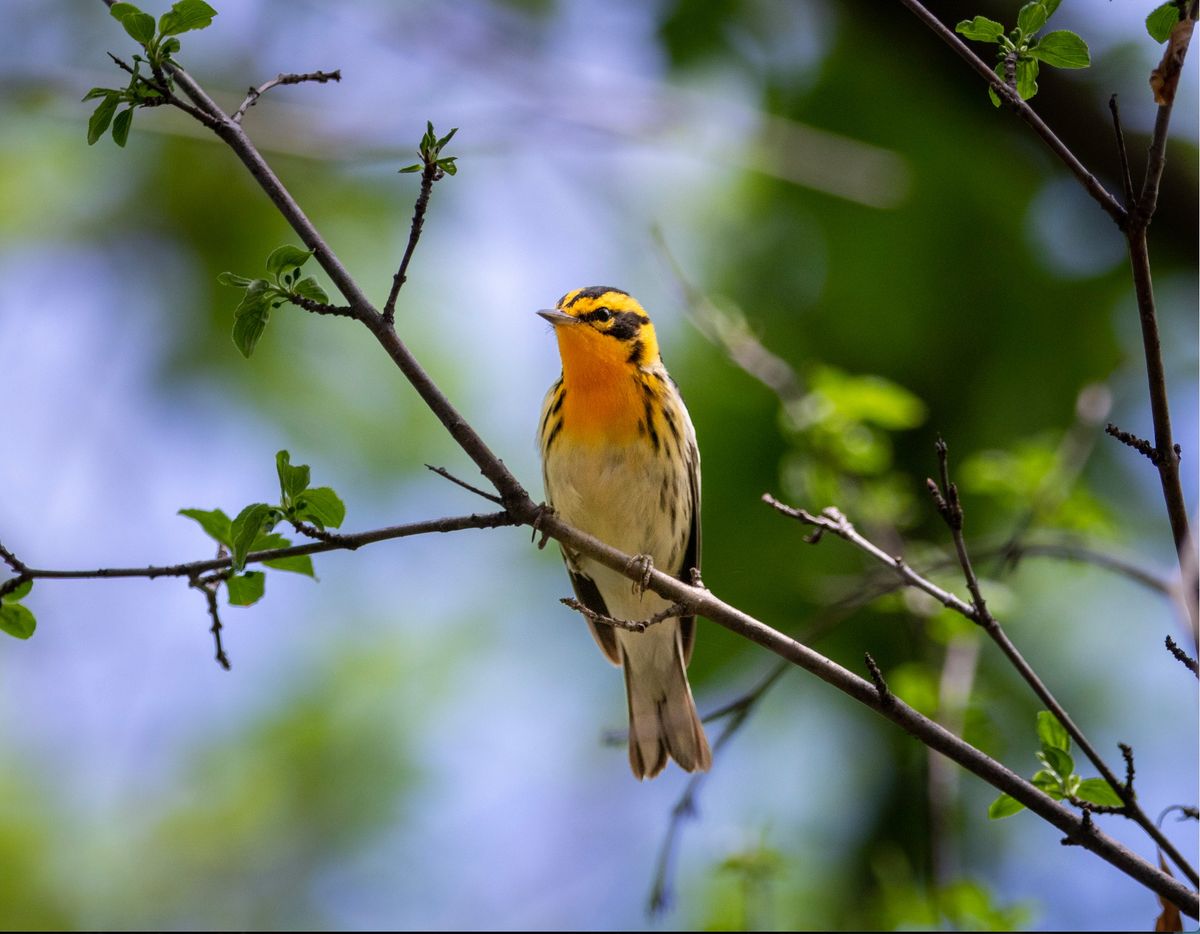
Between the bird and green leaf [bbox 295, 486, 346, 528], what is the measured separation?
84.4 inches

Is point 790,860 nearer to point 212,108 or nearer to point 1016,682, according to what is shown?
point 1016,682

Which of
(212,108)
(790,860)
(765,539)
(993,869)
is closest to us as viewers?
(212,108)

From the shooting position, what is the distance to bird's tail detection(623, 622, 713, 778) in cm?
513

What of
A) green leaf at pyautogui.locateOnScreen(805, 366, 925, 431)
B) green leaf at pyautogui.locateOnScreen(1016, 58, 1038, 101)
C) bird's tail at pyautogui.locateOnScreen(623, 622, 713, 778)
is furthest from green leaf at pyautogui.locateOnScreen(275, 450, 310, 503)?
green leaf at pyautogui.locateOnScreen(805, 366, 925, 431)

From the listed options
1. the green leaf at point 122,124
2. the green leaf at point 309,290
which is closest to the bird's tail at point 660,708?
the green leaf at point 309,290

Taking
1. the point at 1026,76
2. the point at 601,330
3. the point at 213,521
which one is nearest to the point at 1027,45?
the point at 1026,76

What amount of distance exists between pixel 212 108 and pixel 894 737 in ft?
16.3

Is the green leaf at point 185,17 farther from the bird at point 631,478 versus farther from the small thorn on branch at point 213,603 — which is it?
the bird at point 631,478

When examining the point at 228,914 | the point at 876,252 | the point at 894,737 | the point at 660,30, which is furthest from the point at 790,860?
the point at 660,30

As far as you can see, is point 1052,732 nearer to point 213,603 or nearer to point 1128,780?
point 1128,780

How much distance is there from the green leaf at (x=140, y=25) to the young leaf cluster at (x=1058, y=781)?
8.11 ft

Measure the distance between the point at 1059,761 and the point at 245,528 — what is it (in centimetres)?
190

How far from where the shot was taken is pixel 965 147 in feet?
23.8

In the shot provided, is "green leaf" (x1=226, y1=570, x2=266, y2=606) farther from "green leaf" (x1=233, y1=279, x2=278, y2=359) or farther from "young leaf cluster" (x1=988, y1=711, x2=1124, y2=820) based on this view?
"young leaf cluster" (x1=988, y1=711, x2=1124, y2=820)
